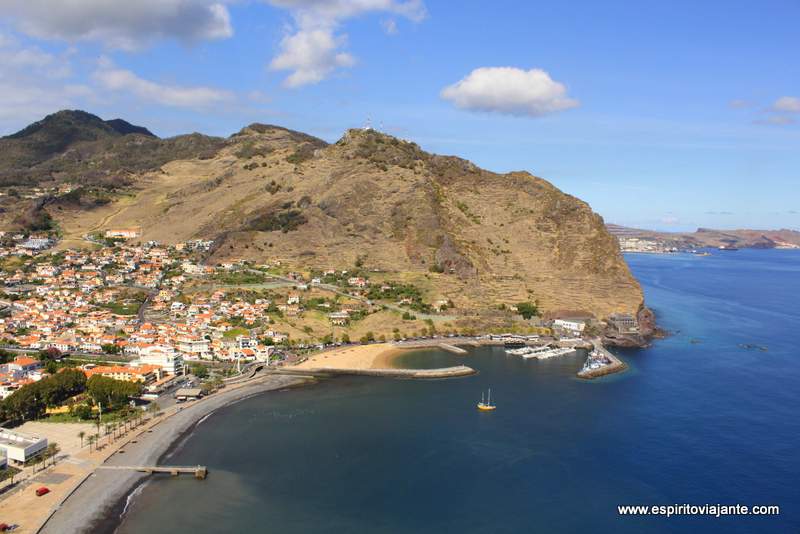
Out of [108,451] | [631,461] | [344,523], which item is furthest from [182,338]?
[631,461]

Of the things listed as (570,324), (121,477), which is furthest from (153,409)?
(570,324)

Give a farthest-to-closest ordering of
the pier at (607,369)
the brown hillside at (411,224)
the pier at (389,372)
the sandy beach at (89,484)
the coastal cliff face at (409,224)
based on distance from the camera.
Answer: the brown hillside at (411,224) < the coastal cliff face at (409,224) < the pier at (607,369) < the pier at (389,372) < the sandy beach at (89,484)

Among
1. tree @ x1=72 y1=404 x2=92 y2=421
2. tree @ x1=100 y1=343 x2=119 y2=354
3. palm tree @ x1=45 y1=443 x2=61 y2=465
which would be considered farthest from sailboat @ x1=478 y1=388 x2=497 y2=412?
tree @ x1=100 y1=343 x2=119 y2=354

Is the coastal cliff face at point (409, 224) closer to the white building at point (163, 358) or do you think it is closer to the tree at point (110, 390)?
the white building at point (163, 358)

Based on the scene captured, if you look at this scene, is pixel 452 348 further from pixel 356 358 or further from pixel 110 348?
pixel 110 348

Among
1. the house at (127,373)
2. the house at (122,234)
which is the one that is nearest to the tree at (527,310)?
the house at (127,373)
